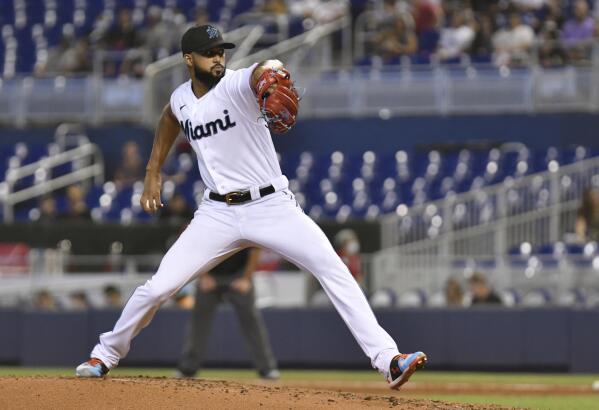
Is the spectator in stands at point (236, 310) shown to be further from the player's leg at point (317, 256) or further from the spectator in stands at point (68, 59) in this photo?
the spectator in stands at point (68, 59)

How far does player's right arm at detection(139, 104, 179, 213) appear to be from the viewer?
813 cm

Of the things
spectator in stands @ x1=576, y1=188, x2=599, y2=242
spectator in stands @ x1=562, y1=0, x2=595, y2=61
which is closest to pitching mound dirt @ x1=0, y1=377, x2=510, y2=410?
spectator in stands @ x1=576, y1=188, x2=599, y2=242

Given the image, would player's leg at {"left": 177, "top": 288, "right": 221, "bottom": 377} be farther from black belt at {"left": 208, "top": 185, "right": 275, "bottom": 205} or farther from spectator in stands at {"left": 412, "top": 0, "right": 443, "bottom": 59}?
spectator in stands at {"left": 412, "top": 0, "right": 443, "bottom": 59}

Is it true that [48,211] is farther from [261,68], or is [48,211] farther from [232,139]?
[261,68]

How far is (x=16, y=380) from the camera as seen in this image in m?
7.93

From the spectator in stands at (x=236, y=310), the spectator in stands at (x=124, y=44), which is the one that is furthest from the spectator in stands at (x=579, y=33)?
the spectator in stands at (x=236, y=310)

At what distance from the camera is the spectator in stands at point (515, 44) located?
66.6 ft

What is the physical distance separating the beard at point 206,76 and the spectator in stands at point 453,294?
7.92m

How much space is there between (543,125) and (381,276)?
6139mm

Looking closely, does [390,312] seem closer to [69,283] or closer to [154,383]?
[69,283]

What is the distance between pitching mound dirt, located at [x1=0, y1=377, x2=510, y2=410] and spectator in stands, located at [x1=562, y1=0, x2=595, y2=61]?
12917 mm

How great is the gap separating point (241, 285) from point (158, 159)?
4163 millimetres

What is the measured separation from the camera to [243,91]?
24.8ft

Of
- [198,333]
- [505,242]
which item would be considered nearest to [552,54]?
[505,242]
